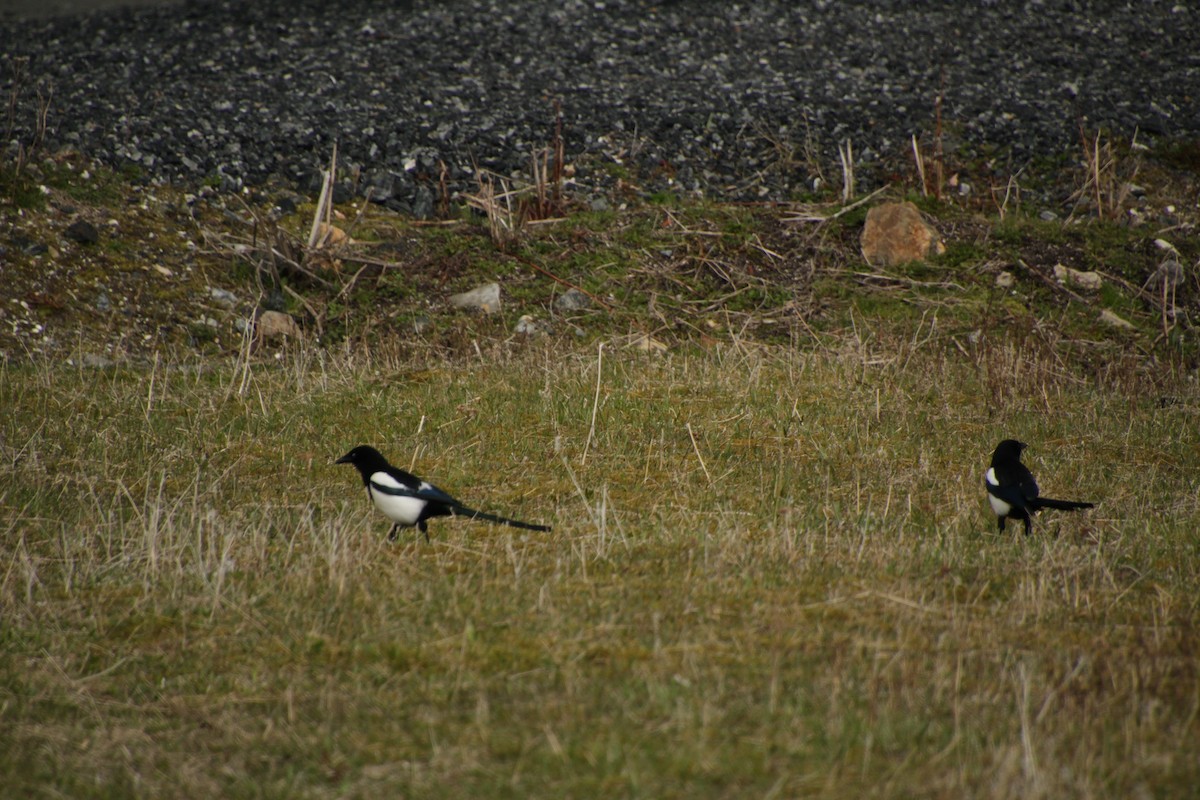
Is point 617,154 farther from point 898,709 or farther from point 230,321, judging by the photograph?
point 898,709

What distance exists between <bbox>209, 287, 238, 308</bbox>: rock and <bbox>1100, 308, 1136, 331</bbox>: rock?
26.6 ft

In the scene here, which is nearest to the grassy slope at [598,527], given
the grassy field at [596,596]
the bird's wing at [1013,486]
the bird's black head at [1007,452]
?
the grassy field at [596,596]

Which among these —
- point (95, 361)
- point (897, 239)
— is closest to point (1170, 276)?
point (897, 239)

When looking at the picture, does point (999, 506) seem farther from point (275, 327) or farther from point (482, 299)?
point (275, 327)

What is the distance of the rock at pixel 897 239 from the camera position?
456 inches

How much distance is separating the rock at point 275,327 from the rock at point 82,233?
192 centimetres

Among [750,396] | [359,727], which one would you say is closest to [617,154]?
[750,396]

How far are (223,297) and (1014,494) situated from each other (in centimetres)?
773

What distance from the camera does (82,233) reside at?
1085 centimetres

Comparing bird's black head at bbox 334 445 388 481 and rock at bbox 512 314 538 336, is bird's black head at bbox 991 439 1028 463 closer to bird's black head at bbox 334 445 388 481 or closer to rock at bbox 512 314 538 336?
bird's black head at bbox 334 445 388 481

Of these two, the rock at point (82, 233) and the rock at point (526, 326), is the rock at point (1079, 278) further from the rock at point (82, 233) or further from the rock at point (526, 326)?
the rock at point (82, 233)

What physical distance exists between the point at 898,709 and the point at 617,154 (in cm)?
1038

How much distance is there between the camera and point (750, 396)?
8250 mm

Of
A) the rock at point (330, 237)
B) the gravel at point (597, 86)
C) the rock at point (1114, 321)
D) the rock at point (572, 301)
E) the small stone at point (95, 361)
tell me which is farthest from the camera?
the gravel at point (597, 86)
